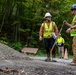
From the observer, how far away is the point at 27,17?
982 inches

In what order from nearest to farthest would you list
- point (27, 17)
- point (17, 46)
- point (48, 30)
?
point (48, 30) < point (17, 46) < point (27, 17)

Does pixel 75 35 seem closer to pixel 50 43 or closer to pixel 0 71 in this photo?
pixel 50 43

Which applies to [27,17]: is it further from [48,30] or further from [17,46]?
[48,30]

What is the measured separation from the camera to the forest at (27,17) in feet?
78.3

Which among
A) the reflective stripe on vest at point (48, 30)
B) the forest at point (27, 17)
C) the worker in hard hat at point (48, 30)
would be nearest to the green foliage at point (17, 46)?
the forest at point (27, 17)

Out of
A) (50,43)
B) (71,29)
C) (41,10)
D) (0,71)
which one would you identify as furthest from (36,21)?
(0,71)

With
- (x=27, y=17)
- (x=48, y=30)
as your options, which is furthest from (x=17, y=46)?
(x=48, y=30)

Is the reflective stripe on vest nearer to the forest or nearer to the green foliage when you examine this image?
the green foliage

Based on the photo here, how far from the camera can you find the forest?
23.9 metres

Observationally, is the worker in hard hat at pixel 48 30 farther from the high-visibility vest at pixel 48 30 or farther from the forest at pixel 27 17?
the forest at pixel 27 17

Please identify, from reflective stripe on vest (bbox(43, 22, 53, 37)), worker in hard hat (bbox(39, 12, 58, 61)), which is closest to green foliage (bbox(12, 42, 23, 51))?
worker in hard hat (bbox(39, 12, 58, 61))

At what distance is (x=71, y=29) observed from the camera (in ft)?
28.9

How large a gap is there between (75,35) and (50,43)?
5.99 feet

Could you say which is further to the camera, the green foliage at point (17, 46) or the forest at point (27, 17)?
the forest at point (27, 17)
